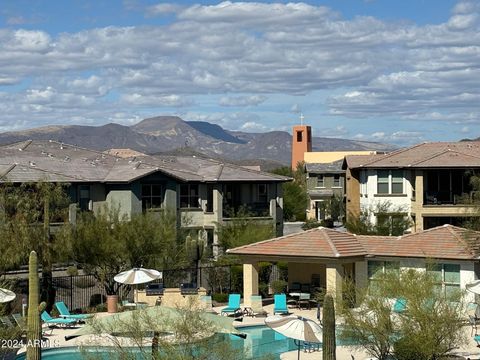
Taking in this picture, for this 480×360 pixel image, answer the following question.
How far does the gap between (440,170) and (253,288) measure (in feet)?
59.4

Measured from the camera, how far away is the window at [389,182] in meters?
52.2

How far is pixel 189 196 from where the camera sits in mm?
52844

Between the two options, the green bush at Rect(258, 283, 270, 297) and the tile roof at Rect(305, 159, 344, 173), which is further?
the tile roof at Rect(305, 159, 344, 173)

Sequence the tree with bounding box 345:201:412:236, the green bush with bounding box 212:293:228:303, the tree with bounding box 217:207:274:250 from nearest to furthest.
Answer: the green bush with bounding box 212:293:228:303
the tree with bounding box 217:207:274:250
the tree with bounding box 345:201:412:236

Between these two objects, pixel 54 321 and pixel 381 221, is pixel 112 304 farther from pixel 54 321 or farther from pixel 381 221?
pixel 381 221

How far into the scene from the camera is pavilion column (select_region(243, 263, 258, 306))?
37562 mm

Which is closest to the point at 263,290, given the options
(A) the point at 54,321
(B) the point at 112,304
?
(B) the point at 112,304

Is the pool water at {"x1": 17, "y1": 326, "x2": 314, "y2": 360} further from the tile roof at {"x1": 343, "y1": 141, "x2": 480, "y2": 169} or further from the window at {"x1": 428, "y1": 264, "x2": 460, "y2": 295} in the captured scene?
the tile roof at {"x1": 343, "y1": 141, "x2": 480, "y2": 169}

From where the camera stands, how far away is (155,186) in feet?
165

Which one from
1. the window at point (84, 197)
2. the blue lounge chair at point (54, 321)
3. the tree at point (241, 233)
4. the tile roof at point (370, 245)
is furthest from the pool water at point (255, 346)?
the window at point (84, 197)

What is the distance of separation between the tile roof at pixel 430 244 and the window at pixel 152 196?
53.6 ft

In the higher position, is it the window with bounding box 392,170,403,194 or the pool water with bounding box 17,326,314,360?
the window with bounding box 392,170,403,194

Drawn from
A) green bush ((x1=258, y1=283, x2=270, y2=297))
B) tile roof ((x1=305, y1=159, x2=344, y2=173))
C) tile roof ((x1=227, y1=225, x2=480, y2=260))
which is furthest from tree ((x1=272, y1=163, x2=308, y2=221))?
tile roof ((x1=227, y1=225, x2=480, y2=260))

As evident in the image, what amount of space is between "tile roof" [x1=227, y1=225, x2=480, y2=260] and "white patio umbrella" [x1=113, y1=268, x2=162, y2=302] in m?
5.15
